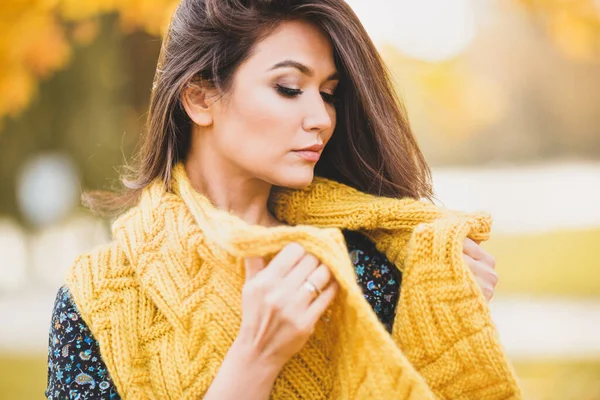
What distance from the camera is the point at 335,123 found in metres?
1.74

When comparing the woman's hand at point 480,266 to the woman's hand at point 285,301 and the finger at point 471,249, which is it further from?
the woman's hand at point 285,301

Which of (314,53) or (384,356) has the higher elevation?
(314,53)

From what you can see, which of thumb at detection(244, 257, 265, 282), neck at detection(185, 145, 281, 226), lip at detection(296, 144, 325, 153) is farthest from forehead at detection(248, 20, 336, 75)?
thumb at detection(244, 257, 265, 282)

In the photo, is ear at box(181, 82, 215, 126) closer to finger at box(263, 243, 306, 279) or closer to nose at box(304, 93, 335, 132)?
nose at box(304, 93, 335, 132)

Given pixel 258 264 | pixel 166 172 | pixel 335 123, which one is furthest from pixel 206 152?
pixel 258 264

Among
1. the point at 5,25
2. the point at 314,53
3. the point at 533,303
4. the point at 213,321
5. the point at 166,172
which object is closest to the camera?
the point at 213,321

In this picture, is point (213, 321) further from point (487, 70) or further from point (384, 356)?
point (487, 70)

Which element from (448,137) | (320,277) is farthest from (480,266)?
(448,137)

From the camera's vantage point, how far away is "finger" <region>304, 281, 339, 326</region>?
132cm

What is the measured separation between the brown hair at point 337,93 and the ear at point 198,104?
0.02 m

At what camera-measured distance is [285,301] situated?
4.30 feet

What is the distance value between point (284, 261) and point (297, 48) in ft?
1.63

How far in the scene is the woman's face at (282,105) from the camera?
5.12 feet

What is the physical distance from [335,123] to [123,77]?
6.71 feet
